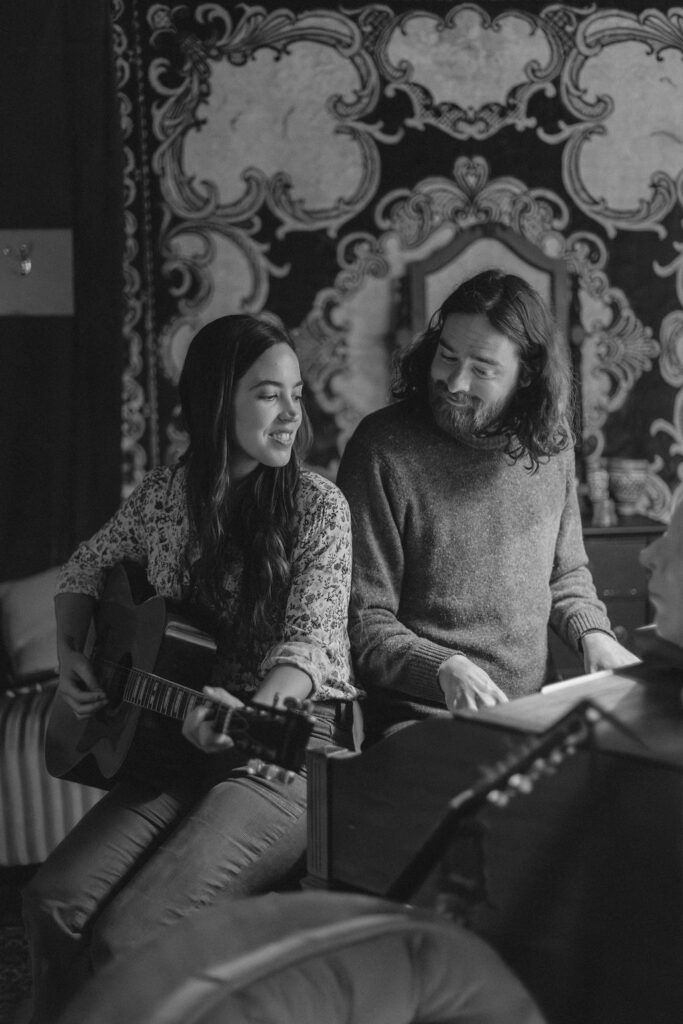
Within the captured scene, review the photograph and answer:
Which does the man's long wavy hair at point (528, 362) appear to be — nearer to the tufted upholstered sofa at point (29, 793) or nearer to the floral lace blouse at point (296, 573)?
the floral lace blouse at point (296, 573)

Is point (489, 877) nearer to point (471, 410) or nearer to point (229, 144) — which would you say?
point (471, 410)

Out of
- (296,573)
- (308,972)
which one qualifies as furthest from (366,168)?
(308,972)

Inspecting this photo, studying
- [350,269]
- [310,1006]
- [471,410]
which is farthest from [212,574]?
[350,269]

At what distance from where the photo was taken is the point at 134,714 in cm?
192

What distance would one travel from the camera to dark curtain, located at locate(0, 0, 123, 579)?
364 cm

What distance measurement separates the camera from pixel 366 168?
3.97 metres

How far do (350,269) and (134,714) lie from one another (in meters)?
2.42

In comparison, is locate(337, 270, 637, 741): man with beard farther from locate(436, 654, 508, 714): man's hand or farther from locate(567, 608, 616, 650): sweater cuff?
locate(436, 654, 508, 714): man's hand

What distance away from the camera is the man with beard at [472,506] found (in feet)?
6.93

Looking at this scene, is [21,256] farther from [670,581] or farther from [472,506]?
[670,581]

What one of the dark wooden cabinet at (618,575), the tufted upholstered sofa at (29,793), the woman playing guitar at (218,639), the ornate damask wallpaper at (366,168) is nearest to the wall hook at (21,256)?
the ornate damask wallpaper at (366,168)

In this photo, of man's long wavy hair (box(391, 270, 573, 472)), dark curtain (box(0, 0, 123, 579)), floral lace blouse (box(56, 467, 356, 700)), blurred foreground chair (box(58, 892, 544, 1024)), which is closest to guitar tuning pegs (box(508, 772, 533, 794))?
blurred foreground chair (box(58, 892, 544, 1024))

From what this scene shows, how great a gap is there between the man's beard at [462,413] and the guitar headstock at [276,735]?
81 centimetres

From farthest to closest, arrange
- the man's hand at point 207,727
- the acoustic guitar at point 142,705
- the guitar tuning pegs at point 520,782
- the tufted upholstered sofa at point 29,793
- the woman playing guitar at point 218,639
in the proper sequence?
1. the tufted upholstered sofa at point 29,793
2. the acoustic guitar at point 142,705
3. the woman playing guitar at point 218,639
4. the man's hand at point 207,727
5. the guitar tuning pegs at point 520,782
